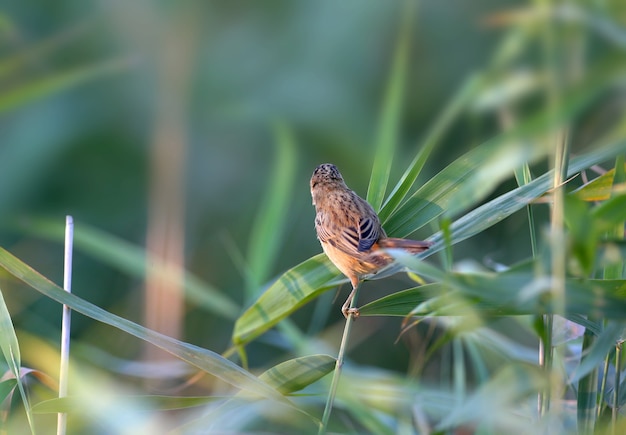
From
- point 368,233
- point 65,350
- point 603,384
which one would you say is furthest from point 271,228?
point 603,384

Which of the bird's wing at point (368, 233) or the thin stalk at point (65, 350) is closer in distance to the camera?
the thin stalk at point (65, 350)

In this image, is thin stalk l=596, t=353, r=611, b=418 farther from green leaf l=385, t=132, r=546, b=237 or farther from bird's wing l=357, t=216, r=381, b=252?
bird's wing l=357, t=216, r=381, b=252

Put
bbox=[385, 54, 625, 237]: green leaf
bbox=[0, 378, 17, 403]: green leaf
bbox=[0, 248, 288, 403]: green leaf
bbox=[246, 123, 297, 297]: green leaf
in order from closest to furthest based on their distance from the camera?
bbox=[385, 54, 625, 237]: green leaf
bbox=[0, 248, 288, 403]: green leaf
bbox=[0, 378, 17, 403]: green leaf
bbox=[246, 123, 297, 297]: green leaf

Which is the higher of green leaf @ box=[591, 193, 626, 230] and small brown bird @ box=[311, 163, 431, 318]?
small brown bird @ box=[311, 163, 431, 318]

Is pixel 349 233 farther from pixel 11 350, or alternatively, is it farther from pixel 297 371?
pixel 11 350

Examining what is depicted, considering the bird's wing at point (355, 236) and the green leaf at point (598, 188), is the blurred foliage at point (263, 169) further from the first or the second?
the bird's wing at point (355, 236)

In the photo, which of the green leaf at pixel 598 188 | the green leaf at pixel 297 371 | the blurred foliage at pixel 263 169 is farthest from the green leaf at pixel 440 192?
the green leaf at pixel 297 371

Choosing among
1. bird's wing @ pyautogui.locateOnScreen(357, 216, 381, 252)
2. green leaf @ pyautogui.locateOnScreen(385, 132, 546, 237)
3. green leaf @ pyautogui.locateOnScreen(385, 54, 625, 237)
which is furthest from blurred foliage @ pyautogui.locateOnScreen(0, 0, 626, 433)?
green leaf @ pyautogui.locateOnScreen(385, 54, 625, 237)

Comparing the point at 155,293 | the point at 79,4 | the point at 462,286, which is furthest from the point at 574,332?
the point at 79,4
